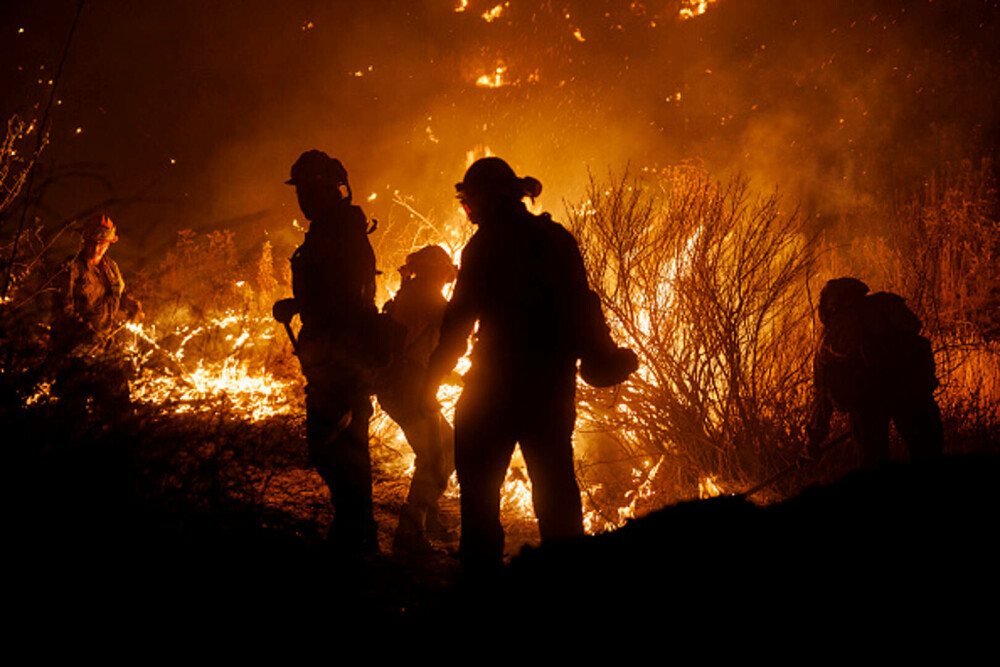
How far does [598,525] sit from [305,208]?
3525 mm

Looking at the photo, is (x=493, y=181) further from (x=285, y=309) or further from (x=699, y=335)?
(x=699, y=335)

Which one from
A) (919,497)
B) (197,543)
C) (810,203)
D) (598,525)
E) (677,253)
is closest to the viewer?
(919,497)

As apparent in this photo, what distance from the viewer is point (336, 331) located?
123 inches

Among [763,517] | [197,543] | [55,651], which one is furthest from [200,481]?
[763,517]

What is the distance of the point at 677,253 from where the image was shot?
542 centimetres

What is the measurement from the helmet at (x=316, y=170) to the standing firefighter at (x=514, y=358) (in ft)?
3.48

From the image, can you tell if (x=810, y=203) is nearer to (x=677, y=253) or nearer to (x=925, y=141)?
(x=925, y=141)

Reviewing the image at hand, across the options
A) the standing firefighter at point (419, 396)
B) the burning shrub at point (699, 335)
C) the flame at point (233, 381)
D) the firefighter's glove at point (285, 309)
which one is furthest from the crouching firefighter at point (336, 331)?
the flame at point (233, 381)

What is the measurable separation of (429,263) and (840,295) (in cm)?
290

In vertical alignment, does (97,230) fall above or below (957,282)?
below

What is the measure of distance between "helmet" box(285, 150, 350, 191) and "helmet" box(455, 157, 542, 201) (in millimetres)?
954

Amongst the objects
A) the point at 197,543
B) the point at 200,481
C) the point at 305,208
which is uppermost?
the point at 305,208

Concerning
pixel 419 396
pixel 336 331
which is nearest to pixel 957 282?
pixel 419 396

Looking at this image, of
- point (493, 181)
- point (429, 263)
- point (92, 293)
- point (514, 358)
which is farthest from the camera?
point (92, 293)
